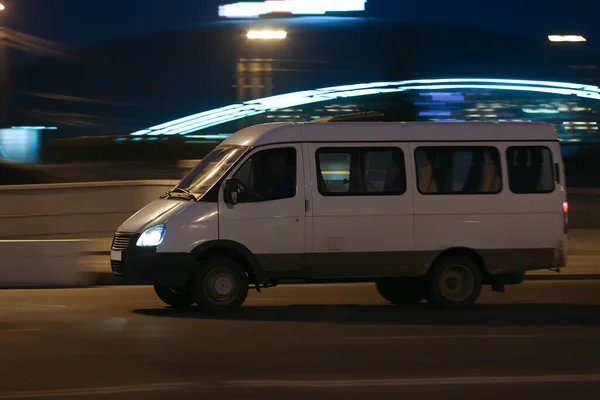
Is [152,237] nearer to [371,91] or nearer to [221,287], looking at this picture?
[221,287]

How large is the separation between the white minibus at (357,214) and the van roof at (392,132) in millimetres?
15

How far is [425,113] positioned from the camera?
285 feet

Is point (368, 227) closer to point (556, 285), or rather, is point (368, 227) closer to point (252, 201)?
point (252, 201)

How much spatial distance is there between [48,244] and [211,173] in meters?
4.24

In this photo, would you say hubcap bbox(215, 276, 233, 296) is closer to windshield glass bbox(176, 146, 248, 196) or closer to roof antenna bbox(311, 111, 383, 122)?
windshield glass bbox(176, 146, 248, 196)

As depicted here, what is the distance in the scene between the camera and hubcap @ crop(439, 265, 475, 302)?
12109mm

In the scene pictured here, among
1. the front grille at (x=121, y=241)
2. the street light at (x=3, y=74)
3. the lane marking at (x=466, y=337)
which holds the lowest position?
the lane marking at (x=466, y=337)

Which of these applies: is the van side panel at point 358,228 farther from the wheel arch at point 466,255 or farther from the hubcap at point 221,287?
the hubcap at point 221,287

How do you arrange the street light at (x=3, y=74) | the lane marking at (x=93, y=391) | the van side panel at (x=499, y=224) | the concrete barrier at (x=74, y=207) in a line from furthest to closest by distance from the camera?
the street light at (x=3, y=74)
the concrete barrier at (x=74, y=207)
the van side panel at (x=499, y=224)
the lane marking at (x=93, y=391)

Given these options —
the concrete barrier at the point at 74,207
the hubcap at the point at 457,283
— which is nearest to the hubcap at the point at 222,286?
the hubcap at the point at 457,283

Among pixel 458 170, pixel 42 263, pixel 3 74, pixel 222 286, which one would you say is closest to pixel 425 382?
pixel 222 286

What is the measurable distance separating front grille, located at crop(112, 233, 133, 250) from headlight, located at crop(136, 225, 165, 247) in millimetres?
194

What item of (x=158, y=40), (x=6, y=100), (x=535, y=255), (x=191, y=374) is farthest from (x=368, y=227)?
(x=158, y=40)

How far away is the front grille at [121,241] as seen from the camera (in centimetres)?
1130
